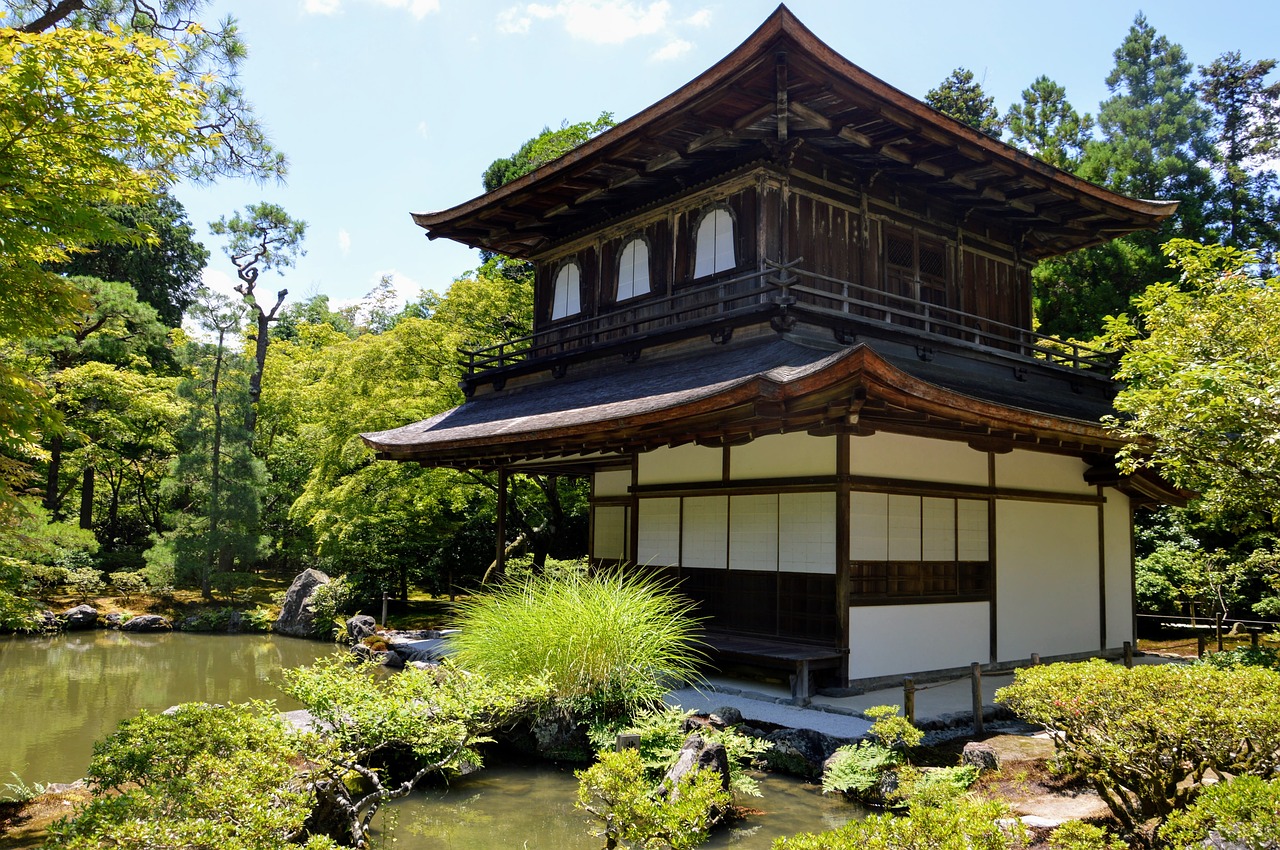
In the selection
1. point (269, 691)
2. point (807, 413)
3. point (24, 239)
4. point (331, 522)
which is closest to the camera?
point (24, 239)

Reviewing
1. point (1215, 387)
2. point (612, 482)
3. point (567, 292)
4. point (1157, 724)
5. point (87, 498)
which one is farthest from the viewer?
point (87, 498)

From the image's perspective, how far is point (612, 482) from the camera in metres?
15.0

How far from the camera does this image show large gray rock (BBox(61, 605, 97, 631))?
20969 mm

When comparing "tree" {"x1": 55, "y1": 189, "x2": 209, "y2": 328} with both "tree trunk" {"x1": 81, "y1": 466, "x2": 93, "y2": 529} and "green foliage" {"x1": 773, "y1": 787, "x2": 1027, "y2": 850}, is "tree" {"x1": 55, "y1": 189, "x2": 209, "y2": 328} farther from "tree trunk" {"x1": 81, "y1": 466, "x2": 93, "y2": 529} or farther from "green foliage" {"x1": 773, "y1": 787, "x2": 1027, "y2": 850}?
"green foliage" {"x1": 773, "y1": 787, "x2": 1027, "y2": 850}

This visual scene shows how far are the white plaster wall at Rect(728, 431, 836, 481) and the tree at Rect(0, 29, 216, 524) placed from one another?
6.90 m

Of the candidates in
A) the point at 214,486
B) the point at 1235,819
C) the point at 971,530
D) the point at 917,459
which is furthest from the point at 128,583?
the point at 1235,819

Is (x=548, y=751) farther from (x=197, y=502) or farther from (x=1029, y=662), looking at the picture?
(x=197, y=502)

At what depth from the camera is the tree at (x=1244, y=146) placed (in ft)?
84.8

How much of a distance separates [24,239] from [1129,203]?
1503cm

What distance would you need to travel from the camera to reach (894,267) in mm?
13133

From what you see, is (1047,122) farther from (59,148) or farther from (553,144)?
(59,148)

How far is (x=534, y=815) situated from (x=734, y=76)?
8323mm

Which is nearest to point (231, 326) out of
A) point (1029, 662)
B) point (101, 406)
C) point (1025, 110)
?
point (101, 406)

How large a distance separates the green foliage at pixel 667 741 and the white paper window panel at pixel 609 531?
7175mm
